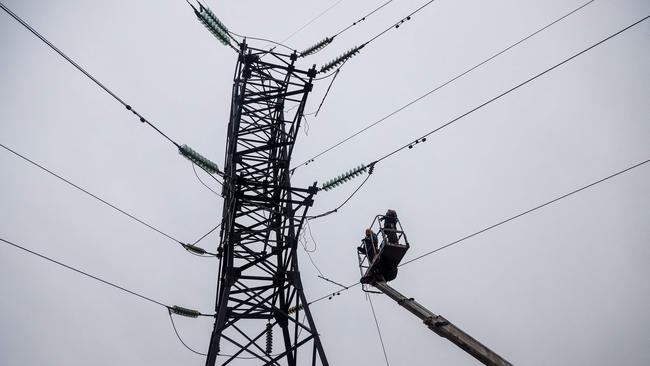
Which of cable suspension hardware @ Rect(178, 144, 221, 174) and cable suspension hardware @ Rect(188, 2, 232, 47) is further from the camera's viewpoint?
cable suspension hardware @ Rect(188, 2, 232, 47)

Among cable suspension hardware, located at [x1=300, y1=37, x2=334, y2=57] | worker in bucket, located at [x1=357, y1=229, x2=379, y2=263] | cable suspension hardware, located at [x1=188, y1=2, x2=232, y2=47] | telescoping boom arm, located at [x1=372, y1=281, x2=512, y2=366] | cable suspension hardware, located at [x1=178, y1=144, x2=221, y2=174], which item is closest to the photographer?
telescoping boom arm, located at [x1=372, y1=281, x2=512, y2=366]

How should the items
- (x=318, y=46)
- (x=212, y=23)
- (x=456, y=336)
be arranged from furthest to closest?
1. (x=318, y=46)
2. (x=212, y=23)
3. (x=456, y=336)

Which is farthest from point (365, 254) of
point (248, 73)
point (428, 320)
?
point (248, 73)

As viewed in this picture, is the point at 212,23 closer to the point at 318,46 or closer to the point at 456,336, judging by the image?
the point at 318,46

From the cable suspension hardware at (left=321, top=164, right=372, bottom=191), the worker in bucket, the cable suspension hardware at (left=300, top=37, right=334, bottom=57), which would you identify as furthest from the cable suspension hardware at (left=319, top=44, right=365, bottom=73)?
the worker in bucket

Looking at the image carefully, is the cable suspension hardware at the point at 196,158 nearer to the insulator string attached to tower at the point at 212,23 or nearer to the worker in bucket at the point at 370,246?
the insulator string attached to tower at the point at 212,23

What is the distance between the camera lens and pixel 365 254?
1480 cm

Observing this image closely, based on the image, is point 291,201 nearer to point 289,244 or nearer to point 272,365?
point 289,244

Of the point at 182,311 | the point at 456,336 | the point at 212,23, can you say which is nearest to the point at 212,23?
the point at 212,23

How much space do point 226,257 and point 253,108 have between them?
4.83m

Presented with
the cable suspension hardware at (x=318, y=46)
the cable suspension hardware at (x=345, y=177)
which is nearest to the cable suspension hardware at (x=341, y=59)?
the cable suspension hardware at (x=318, y=46)

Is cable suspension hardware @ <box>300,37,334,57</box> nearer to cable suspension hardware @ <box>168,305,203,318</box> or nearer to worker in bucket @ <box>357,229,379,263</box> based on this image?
worker in bucket @ <box>357,229,379,263</box>

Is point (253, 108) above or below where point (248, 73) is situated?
below

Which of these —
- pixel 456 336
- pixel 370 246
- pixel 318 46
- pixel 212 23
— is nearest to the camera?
pixel 456 336
